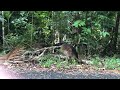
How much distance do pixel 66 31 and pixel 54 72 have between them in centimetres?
160

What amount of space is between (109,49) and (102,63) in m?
0.92

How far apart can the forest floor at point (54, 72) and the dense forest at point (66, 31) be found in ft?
2.42

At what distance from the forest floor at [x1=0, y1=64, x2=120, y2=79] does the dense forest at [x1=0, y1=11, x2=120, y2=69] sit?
0.74 metres

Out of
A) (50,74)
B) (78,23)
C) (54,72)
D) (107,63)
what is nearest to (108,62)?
(107,63)

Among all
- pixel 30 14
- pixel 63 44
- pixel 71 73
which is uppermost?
pixel 30 14

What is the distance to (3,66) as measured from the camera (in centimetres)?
438

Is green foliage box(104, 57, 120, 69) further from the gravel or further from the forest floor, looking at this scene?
the gravel

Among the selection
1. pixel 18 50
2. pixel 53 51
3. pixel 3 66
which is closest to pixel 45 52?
pixel 53 51

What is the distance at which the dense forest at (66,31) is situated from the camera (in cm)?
538

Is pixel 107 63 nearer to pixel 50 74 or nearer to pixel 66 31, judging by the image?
pixel 66 31

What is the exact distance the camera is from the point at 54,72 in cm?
427
